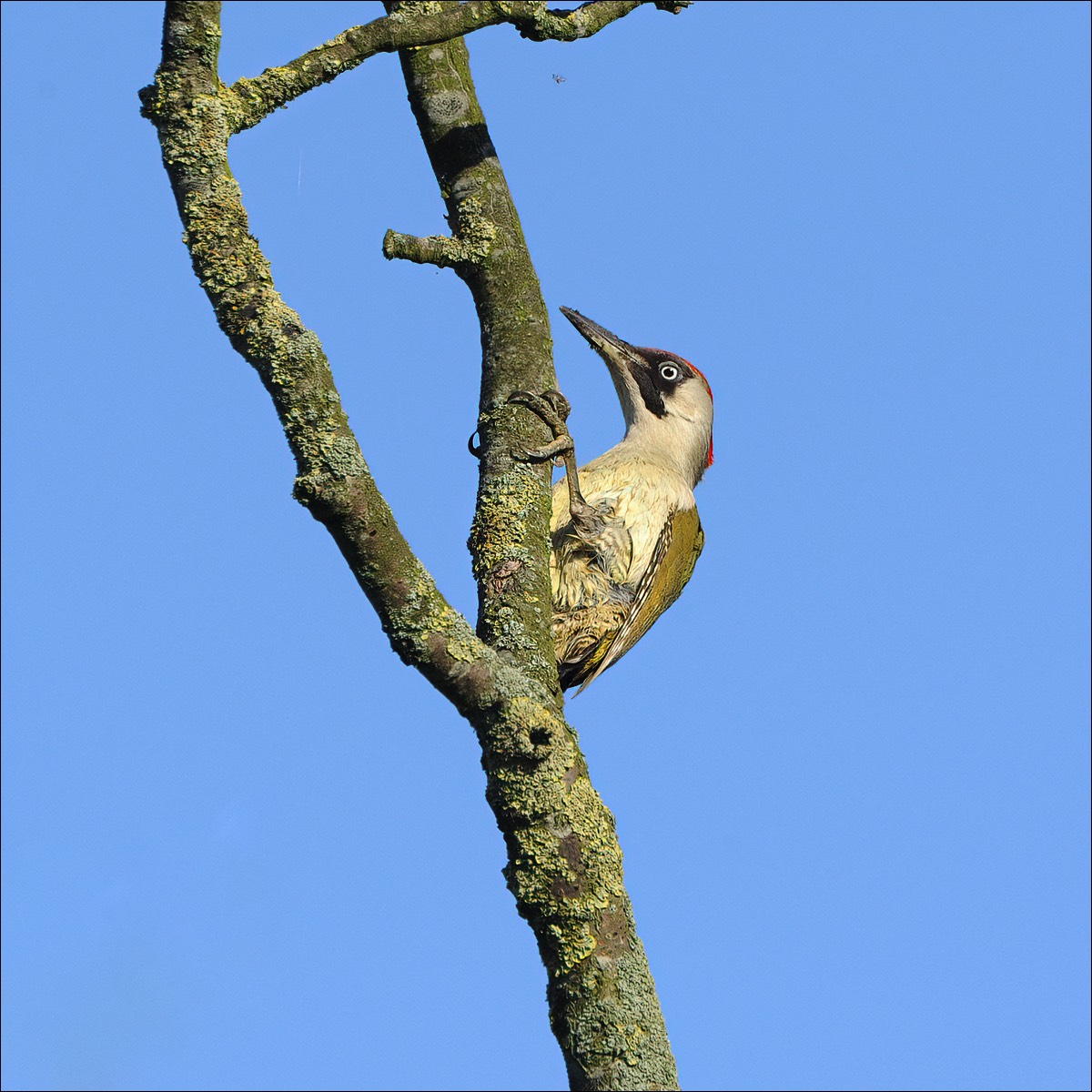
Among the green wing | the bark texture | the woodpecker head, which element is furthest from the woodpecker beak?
the bark texture

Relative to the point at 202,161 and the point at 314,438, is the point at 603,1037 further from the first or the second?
the point at 202,161

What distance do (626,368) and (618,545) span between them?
140 centimetres

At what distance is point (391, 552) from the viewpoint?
271 cm

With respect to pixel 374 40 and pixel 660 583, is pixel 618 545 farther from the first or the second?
pixel 374 40

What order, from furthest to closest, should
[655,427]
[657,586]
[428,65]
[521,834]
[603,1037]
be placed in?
[655,427] → [657,586] → [428,65] → [521,834] → [603,1037]

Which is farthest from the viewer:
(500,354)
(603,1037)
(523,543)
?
(500,354)

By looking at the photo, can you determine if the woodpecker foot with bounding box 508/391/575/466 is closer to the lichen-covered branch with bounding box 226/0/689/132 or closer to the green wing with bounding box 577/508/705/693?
the lichen-covered branch with bounding box 226/0/689/132

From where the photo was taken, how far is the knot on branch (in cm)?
349

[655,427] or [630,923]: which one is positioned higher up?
[655,427]

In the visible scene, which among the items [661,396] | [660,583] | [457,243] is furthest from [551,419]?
[661,396]

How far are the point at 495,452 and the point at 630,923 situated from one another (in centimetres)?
126

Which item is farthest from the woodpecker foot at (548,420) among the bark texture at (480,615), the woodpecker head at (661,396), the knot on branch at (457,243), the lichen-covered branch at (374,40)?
the woodpecker head at (661,396)

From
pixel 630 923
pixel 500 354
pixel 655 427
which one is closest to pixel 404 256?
pixel 500 354

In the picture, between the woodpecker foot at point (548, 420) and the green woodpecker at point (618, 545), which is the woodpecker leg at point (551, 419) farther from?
the green woodpecker at point (618, 545)
